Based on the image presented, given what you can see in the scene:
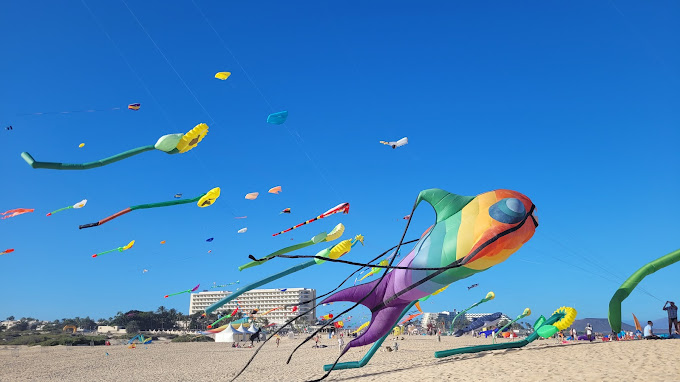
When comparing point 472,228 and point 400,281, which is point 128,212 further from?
point 472,228

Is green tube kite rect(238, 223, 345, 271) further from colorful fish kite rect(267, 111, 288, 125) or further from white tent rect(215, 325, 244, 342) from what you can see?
white tent rect(215, 325, 244, 342)

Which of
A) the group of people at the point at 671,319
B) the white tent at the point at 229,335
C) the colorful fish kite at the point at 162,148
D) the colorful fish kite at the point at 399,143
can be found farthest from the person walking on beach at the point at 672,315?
the white tent at the point at 229,335

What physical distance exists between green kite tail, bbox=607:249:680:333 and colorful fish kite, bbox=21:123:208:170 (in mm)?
9990

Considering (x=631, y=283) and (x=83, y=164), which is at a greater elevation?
(x=83, y=164)

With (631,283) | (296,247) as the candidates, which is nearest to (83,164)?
(296,247)

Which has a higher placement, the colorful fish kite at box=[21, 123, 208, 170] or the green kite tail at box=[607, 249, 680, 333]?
the colorful fish kite at box=[21, 123, 208, 170]

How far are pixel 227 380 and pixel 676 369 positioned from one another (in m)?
13.9

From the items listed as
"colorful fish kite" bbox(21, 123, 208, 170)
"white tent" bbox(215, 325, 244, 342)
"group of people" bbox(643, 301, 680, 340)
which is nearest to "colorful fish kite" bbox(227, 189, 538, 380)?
"colorful fish kite" bbox(21, 123, 208, 170)

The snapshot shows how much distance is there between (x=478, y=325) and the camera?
39.7 meters

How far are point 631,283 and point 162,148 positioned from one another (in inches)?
429

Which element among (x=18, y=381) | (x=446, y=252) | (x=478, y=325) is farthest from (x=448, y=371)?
(x=478, y=325)

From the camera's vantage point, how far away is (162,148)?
981cm

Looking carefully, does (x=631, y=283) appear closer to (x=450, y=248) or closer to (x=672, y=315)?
(x=450, y=248)

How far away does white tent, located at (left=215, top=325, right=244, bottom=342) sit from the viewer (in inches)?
2228
